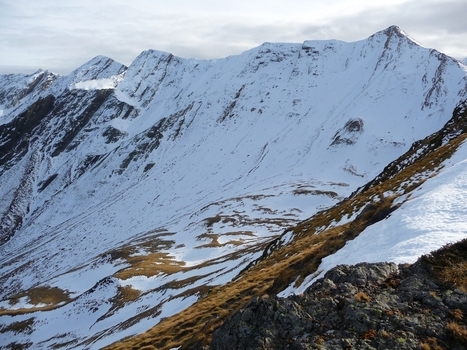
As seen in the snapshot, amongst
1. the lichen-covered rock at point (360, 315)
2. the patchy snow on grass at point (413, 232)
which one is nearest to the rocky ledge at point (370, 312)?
the lichen-covered rock at point (360, 315)

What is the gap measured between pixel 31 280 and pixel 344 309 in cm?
15992

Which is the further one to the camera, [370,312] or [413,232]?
[413,232]

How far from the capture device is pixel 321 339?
36.6ft

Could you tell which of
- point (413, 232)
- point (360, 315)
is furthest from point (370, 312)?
point (413, 232)

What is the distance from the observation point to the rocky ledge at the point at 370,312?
10.4 meters

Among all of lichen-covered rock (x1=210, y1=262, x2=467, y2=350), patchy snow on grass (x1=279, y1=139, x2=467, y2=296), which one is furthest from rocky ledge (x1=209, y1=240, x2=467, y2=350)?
patchy snow on grass (x1=279, y1=139, x2=467, y2=296)

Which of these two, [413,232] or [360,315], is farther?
[413,232]

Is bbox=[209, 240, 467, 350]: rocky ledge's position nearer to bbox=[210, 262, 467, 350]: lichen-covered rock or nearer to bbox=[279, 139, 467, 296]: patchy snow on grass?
bbox=[210, 262, 467, 350]: lichen-covered rock

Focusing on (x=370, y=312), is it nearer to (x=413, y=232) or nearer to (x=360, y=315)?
(x=360, y=315)

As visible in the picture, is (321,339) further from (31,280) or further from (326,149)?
(326,149)

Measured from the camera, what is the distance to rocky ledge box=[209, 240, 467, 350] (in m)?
10.4

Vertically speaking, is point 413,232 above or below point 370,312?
above

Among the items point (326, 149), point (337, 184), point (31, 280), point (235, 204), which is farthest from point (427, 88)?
point (31, 280)

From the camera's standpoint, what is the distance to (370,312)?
11422 millimetres
